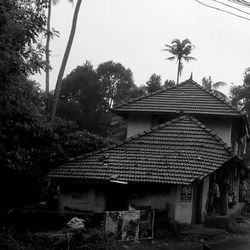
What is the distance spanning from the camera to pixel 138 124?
23.8 m

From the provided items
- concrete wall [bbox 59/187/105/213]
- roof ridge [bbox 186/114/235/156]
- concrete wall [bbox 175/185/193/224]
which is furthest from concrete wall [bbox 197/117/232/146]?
concrete wall [bbox 59/187/105/213]

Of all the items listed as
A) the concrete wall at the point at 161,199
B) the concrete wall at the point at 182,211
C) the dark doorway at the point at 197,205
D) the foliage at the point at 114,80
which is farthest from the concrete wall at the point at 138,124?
the foliage at the point at 114,80

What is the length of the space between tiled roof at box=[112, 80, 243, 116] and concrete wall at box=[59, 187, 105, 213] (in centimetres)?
652

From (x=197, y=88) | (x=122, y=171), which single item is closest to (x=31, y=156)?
(x=122, y=171)

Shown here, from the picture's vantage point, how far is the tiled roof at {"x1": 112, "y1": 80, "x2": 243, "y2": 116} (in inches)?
896

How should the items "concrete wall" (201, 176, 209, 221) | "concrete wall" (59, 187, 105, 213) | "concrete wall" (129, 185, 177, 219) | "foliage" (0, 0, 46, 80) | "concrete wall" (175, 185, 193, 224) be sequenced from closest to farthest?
"foliage" (0, 0, 46, 80) → "concrete wall" (129, 185, 177, 219) → "concrete wall" (175, 185, 193, 224) → "concrete wall" (59, 187, 105, 213) → "concrete wall" (201, 176, 209, 221)

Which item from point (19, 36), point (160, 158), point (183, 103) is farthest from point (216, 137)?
point (19, 36)

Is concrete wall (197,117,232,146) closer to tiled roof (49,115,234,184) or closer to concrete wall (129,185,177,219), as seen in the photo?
tiled roof (49,115,234,184)

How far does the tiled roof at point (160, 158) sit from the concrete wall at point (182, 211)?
0.96m

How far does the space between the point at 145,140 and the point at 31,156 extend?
4.75 meters

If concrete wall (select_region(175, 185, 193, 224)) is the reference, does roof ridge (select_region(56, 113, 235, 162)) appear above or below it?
above

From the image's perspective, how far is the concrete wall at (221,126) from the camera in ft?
73.5

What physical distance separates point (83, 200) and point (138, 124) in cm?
692

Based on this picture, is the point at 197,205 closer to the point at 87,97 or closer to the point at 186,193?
the point at 186,193
